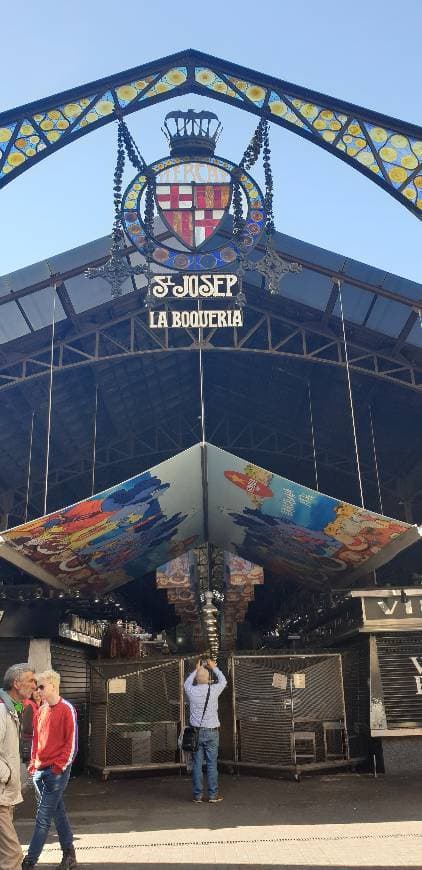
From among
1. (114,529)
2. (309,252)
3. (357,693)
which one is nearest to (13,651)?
(114,529)

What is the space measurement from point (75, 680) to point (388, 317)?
1210 cm

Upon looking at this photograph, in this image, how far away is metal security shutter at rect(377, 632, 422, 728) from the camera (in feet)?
32.2

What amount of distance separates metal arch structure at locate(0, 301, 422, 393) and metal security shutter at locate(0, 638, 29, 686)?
24.0ft

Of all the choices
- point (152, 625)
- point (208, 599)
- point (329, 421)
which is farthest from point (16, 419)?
point (152, 625)

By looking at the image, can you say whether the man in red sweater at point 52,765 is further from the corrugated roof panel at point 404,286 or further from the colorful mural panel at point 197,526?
the corrugated roof panel at point 404,286

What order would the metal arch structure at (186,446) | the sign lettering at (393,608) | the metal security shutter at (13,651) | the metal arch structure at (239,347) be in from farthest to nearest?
the metal arch structure at (186,446) → the metal arch structure at (239,347) → the metal security shutter at (13,651) → the sign lettering at (393,608)

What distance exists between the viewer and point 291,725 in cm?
942

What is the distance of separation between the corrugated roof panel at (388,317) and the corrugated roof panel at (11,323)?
30.6 ft

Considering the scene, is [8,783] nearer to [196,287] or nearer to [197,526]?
[196,287]

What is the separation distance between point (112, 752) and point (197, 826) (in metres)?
4.75

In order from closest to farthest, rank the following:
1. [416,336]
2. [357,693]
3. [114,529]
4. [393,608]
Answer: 1. [393,608]
2. [357,693]
3. [114,529]
4. [416,336]

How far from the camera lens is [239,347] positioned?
1741 cm

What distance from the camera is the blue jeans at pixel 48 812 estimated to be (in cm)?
488

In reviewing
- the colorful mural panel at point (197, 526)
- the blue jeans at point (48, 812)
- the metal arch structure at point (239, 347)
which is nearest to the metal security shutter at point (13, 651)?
the colorful mural panel at point (197, 526)
